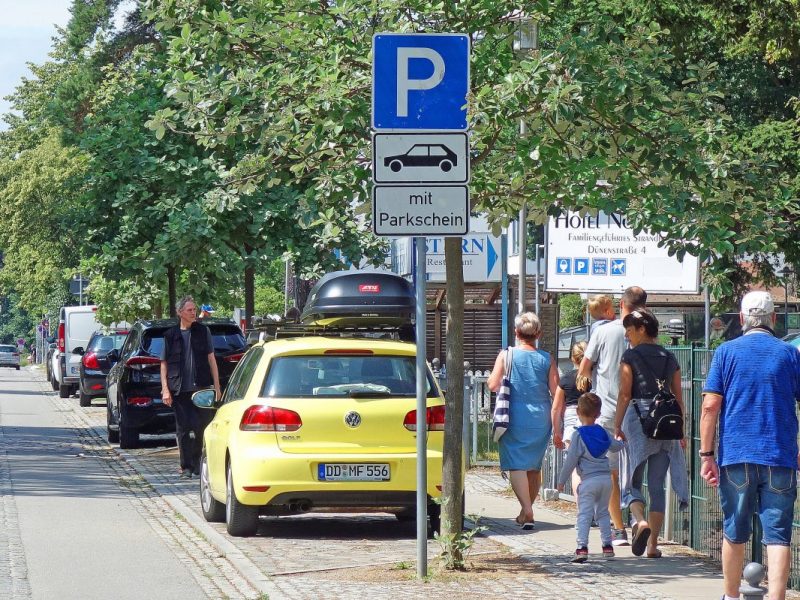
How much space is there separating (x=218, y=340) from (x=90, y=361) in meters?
13.1

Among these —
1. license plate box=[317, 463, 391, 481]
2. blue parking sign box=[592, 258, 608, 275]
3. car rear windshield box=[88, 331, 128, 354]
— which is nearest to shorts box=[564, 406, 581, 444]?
license plate box=[317, 463, 391, 481]

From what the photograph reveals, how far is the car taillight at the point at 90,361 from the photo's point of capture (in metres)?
34.5

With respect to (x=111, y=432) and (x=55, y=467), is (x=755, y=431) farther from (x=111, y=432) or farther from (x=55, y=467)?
(x=111, y=432)

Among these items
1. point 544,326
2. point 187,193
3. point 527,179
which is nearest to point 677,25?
point 544,326

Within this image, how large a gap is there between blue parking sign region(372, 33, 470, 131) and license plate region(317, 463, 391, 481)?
121 inches

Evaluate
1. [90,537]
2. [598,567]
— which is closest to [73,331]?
[90,537]

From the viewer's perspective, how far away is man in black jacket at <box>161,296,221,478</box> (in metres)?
16.7

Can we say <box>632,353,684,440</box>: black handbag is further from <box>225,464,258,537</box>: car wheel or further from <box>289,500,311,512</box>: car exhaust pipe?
<box>225,464,258,537</box>: car wheel

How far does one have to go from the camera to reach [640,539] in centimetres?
1064

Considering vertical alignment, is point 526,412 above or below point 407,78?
below

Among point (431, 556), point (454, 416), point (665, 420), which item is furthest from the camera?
point (431, 556)

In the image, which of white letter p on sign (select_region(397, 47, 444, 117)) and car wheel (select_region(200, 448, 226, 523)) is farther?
car wheel (select_region(200, 448, 226, 523))

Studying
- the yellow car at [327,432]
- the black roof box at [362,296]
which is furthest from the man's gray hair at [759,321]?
the black roof box at [362,296]

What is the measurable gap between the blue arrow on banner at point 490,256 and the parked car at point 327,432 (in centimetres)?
2338
